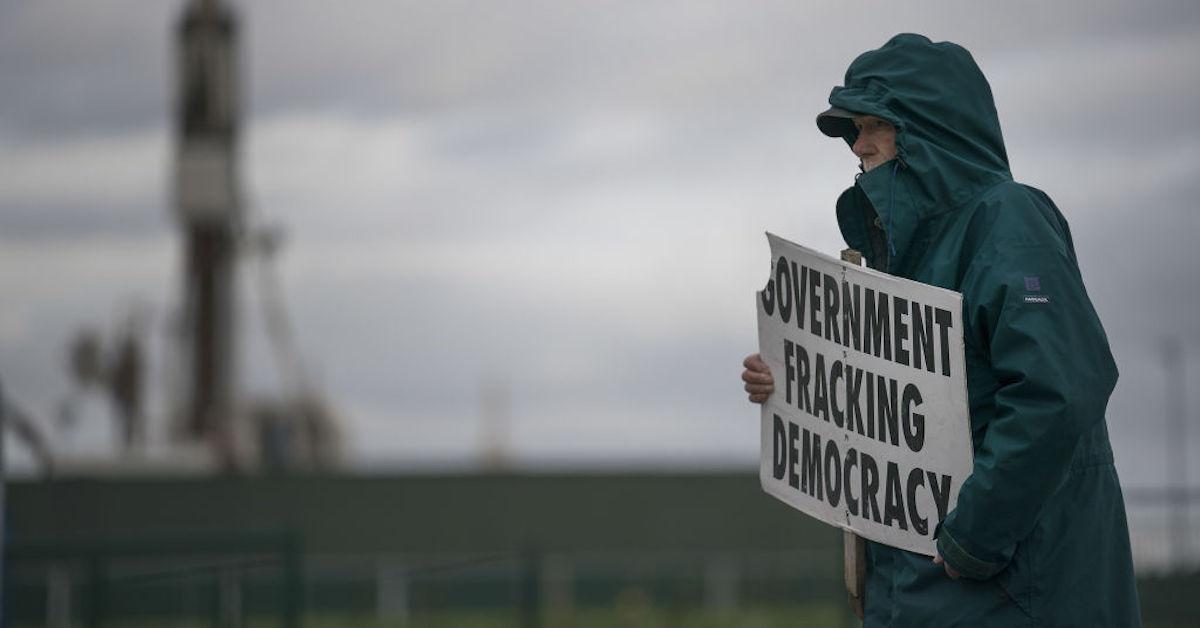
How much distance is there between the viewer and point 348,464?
40.6m

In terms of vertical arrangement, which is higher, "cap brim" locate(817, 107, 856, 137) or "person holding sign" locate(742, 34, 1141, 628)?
"cap brim" locate(817, 107, 856, 137)

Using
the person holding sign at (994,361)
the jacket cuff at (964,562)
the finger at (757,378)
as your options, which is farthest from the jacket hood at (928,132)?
the jacket cuff at (964,562)

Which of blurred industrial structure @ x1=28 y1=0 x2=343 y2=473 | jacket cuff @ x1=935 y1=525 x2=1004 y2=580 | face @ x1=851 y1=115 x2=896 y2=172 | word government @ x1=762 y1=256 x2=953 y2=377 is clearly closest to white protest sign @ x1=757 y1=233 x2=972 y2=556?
word government @ x1=762 y1=256 x2=953 y2=377

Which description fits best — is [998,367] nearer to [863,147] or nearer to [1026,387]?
[1026,387]

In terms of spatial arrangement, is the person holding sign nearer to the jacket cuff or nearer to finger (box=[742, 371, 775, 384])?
the jacket cuff

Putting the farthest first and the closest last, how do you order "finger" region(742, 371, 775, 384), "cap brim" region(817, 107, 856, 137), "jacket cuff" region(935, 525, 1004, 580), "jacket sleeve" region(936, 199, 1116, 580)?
"finger" region(742, 371, 775, 384), "cap brim" region(817, 107, 856, 137), "jacket cuff" region(935, 525, 1004, 580), "jacket sleeve" region(936, 199, 1116, 580)

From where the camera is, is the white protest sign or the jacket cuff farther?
the white protest sign

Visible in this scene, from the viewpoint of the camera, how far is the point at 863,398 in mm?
3713

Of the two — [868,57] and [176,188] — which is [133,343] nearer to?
[176,188]

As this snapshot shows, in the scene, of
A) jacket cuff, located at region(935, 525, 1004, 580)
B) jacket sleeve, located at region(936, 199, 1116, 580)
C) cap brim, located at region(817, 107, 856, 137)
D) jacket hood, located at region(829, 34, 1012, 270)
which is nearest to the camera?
jacket sleeve, located at region(936, 199, 1116, 580)

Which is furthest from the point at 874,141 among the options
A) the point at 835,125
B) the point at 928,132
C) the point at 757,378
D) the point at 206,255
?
the point at 206,255

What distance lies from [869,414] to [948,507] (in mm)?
323

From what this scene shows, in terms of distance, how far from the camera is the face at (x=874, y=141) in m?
3.61

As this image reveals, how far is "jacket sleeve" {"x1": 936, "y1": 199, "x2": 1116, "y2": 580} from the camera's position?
3.12 m
